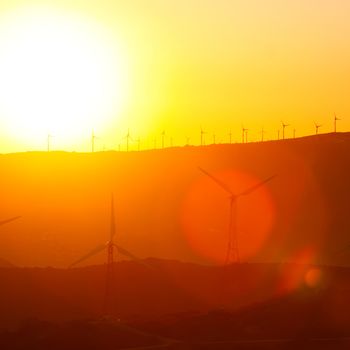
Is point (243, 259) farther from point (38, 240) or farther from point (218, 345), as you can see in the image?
point (218, 345)

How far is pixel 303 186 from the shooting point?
7372 inches

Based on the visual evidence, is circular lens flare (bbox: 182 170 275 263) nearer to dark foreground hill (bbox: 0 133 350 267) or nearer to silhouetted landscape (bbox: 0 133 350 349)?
dark foreground hill (bbox: 0 133 350 267)

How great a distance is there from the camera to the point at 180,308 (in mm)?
90688

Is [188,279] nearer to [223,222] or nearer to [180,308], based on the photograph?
[180,308]

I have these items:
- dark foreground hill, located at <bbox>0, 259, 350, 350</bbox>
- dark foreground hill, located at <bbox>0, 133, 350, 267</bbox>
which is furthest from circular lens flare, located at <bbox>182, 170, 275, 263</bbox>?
dark foreground hill, located at <bbox>0, 259, 350, 350</bbox>

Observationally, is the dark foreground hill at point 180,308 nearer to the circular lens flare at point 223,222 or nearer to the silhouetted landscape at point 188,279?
the silhouetted landscape at point 188,279

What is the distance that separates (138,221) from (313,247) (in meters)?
47.2

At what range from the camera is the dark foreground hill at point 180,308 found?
56.8m

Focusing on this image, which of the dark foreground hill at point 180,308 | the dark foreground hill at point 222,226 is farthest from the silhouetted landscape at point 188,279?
the dark foreground hill at point 222,226

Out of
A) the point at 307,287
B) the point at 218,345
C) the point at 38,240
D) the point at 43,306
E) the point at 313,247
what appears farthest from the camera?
the point at 38,240

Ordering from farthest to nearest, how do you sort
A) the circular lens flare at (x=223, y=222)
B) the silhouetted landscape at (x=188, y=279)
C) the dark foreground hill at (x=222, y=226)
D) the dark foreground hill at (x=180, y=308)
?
the circular lens flare at (x=223, y=222) < the dark foreground hill at (x=222, y=226) < the silhouetted landscape at (x=188, y=279) < the dark foreground hill at (x=180, y=308)

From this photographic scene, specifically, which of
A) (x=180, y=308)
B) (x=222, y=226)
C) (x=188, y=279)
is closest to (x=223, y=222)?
(x=222, y=226)

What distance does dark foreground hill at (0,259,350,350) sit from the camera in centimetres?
5681

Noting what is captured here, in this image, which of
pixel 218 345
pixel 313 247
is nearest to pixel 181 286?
pixel 218 345
